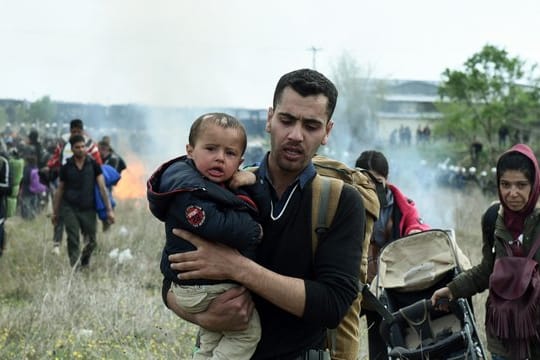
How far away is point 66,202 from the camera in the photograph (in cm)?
824

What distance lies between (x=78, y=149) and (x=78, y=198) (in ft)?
1.82

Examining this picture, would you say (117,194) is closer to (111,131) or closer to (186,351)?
(186,351)

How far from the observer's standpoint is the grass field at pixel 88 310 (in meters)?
5.07

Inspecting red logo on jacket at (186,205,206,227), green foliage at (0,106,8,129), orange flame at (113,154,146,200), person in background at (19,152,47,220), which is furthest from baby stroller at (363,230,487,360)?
green foliage at (0,106,8,129)

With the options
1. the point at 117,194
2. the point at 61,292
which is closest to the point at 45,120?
the point at 117,194

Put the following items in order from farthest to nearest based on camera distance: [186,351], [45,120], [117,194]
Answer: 1. [45,120]
2. [117,194]
3. [186,351]

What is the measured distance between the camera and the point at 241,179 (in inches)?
88.6

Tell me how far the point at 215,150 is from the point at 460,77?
22170mm

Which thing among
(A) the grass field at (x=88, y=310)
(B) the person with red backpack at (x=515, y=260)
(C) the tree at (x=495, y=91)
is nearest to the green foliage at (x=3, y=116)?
(C) the tree at (x=495, y=91)

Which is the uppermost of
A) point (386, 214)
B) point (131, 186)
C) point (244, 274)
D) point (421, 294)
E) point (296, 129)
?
point (296, 129)

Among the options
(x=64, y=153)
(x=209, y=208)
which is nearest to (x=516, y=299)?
(x=209, y=208)

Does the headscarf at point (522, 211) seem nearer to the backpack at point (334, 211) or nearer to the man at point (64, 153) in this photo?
the backpack at point (334, 211)

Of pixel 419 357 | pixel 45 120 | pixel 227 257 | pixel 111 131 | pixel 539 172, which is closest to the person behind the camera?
pixel 227 257

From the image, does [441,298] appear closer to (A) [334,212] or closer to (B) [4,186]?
(A) [334,212]
